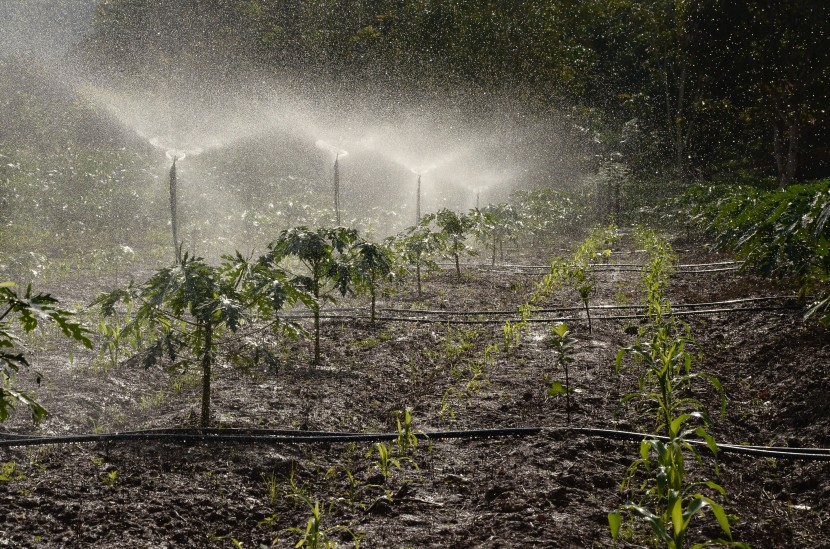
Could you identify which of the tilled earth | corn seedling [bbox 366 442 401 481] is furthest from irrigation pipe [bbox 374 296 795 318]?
corn seedling [bbox 366 442 401 481]

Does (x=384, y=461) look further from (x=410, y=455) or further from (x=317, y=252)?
(x=317, y=252)

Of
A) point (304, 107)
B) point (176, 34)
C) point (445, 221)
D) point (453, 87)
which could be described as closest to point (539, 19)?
point (453, 87)

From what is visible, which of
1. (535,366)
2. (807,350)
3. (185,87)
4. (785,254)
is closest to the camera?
(807,350)

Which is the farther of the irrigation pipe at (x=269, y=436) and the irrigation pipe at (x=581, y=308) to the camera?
the irrigation pipe at (x=581, y=308)

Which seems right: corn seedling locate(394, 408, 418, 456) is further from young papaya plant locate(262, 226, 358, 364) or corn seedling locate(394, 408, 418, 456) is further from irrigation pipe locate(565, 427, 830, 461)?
young papaya plant locate(262, 226, 358, 364)

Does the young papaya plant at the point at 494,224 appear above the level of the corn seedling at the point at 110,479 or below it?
above

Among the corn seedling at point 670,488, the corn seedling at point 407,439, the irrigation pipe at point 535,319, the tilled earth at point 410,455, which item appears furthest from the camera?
the irrigation pipe at point 535,319

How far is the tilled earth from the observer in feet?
9.48

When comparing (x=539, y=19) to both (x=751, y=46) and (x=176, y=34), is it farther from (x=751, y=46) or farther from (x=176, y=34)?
(x=176, y=34)

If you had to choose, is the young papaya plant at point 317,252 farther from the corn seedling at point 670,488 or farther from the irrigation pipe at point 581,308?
the corn seedling at point 670,488

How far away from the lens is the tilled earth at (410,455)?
2891mm

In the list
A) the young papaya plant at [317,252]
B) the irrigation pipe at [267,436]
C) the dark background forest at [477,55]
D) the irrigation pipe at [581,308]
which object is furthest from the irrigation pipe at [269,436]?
the dark background forest at [477,55]

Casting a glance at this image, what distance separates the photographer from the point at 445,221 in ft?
32.9

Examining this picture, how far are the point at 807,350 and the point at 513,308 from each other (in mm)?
3628
